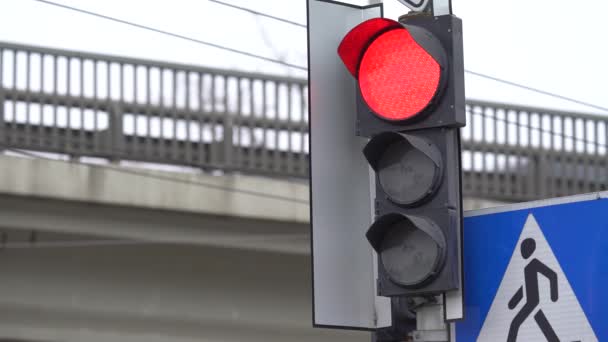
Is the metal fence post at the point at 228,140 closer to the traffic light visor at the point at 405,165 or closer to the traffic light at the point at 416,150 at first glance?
the traffic light at the point at 416,150

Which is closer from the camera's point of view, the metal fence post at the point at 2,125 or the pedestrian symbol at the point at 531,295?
the pedestrian symbol at the point at 531,295

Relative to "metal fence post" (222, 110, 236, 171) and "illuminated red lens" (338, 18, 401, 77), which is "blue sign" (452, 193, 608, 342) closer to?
"illuminated red lens" (338, 18, 401, 77)

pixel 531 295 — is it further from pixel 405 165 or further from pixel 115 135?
pixel 115 135

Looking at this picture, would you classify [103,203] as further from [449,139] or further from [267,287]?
[449,139]


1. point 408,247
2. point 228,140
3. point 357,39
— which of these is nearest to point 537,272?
point 408,247

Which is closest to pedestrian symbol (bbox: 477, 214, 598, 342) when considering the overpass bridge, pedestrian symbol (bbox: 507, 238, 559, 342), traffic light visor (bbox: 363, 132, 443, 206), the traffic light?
pedestrian symbol (bbox: 507, 238, 559, 342)

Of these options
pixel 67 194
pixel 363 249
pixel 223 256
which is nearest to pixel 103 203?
pixel 67 194

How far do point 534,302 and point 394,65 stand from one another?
1.08m

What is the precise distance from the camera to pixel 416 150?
568 cm

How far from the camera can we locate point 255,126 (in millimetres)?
15633

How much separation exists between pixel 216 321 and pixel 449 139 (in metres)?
10.2

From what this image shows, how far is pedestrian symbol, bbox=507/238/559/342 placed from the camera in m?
5.46

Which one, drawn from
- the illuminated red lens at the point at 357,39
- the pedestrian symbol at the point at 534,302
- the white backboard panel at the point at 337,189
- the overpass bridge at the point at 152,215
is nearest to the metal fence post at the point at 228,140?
the overpass bridge at the point at 152,215

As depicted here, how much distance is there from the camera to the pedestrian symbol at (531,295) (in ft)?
17.9
